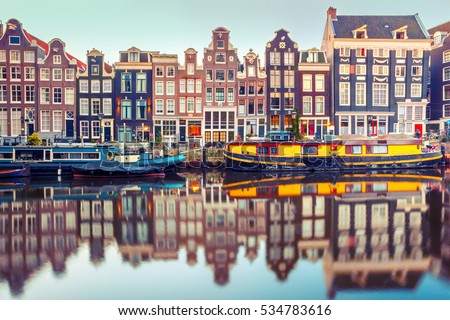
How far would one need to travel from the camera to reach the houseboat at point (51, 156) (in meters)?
28.0

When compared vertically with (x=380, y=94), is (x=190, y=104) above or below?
below

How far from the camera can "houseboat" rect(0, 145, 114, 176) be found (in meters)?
28.0

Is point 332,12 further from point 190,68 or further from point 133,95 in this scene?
point 133,95

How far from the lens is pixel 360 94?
38.6 m

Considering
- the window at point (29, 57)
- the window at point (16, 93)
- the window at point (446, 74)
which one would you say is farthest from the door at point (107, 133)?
the window at point (446, 74)

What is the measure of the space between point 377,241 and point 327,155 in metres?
18.5

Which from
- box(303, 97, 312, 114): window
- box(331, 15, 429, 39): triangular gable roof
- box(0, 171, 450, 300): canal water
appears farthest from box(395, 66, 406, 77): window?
box(0, 171, 450, 300): canal water

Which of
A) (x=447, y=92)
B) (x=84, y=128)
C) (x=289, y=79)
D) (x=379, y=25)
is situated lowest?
(x=84, y=128)

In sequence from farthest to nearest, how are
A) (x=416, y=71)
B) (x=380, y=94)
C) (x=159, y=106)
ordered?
(x=380, y=94) → (x=416, y=71) → (x=159, y=106)

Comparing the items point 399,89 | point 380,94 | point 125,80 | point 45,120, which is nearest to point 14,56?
point 45,120

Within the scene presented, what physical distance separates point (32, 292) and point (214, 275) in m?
3.57

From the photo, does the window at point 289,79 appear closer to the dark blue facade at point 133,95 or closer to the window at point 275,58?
the window at point 275,58

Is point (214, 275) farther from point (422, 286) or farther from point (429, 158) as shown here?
point (429, 158)

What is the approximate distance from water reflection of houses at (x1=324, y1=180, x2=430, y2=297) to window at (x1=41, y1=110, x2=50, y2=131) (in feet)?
84.2
